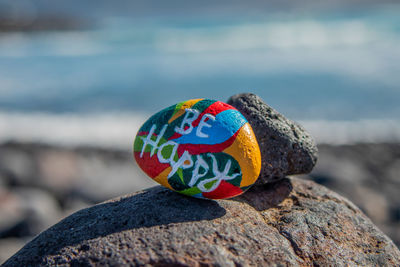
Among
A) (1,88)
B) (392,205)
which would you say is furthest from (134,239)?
(1,88)

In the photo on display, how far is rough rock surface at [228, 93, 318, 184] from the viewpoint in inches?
128

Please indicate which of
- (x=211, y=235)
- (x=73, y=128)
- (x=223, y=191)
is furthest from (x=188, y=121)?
(x=73, y=128)

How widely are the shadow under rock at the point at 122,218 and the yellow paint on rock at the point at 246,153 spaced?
34 cm

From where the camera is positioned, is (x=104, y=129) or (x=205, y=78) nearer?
(x=104, y=129)

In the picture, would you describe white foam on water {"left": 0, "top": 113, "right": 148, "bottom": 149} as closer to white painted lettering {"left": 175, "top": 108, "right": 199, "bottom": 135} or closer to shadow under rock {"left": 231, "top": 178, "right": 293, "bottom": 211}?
shadow under rock {"left": 231, "top": 178, "right": 293, "bottom": 211}

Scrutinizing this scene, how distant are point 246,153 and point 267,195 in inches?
31.4

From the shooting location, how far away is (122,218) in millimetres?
2818

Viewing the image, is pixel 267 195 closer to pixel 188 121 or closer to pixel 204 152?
pixel 204 152

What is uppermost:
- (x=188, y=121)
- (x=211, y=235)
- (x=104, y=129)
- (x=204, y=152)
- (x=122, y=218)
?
(x=188, y=121)

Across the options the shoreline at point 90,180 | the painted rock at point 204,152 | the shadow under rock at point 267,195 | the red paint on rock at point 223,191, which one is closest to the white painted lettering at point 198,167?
the painted rock at point 204,152

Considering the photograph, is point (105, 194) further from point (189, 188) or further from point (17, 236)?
point (189, 188)

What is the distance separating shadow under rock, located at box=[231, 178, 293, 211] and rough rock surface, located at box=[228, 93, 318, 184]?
13cm

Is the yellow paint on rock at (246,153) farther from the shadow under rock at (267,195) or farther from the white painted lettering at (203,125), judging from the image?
the shadow under rock at (267,195)

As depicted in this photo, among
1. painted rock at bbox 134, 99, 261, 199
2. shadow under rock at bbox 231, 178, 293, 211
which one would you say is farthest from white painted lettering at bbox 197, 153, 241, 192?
shadow under rock at bbox 231, 178, 293, 211
